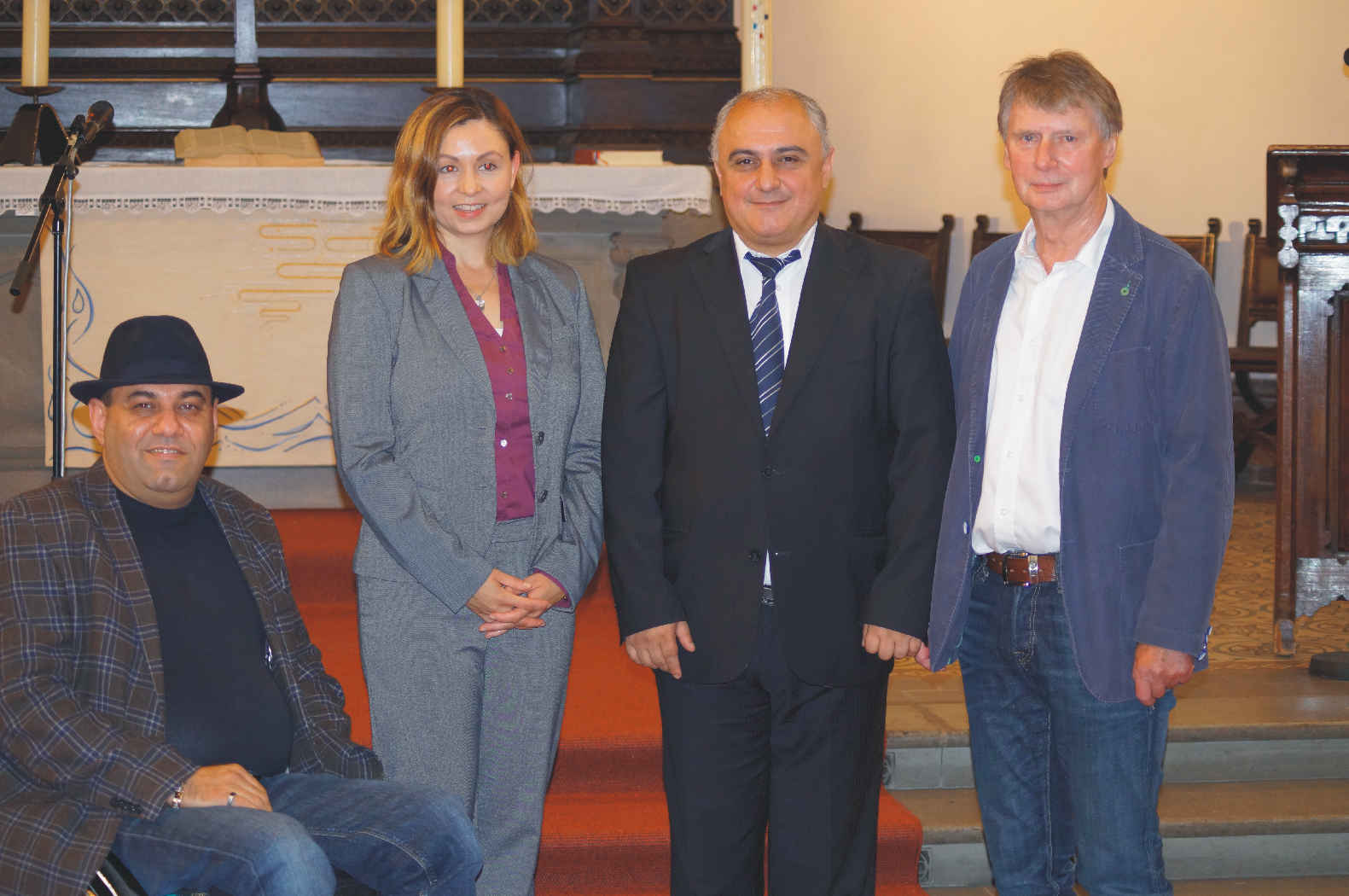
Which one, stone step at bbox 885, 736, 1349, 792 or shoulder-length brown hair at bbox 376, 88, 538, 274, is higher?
shoulder-length brown hair at bbox 376, 88, 538, 274

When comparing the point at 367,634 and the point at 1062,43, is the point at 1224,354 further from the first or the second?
the point at 1062,43

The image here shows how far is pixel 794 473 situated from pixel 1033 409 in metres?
0.40

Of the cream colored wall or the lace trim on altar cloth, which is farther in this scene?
the cream colored wall

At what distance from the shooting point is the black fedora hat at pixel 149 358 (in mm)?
2377

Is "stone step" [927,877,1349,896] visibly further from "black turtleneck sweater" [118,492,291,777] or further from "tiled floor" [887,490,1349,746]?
"black turtleneck sweater" [118,492,291,777]

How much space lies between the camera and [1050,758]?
7.72 feet

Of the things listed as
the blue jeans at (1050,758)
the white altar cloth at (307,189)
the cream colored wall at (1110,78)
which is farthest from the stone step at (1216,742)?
the cream colored wall at (1110,78)

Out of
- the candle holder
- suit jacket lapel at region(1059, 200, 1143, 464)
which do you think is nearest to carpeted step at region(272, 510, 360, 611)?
the candle holder

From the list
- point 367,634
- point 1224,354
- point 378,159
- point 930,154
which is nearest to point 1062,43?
point 930,154

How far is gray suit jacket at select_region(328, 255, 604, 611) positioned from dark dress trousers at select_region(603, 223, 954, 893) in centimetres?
11

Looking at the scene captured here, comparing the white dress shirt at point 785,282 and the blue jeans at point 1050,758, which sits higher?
the white dress shirt at point 785,282

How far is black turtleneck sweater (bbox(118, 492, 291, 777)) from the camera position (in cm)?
232

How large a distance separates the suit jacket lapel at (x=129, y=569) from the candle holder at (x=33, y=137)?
254 cm

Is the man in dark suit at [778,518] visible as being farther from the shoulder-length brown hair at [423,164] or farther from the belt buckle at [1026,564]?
the shoulder-length brown hair at [423,164]
